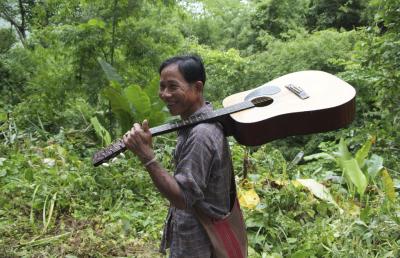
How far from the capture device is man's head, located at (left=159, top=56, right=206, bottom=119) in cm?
167

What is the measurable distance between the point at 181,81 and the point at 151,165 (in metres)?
0.33

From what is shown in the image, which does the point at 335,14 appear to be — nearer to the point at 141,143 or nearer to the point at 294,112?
the point at 294,112

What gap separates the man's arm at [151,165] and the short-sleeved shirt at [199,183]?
0.03 meters

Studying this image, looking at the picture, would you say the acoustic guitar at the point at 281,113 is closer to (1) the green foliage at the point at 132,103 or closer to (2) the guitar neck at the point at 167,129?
(2) the guitar neck at the point at 167,129

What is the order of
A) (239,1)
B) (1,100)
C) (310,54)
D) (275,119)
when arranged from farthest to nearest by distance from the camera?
(239,1) → (310,54) → (1,100) → (275,119)

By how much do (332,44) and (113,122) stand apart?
205 inches

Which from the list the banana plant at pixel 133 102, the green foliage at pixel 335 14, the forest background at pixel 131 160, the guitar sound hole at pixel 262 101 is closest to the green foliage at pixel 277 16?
the green foliage at pixel 335 14

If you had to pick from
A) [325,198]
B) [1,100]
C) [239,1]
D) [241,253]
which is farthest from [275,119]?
[239,1]

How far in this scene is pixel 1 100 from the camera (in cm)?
666

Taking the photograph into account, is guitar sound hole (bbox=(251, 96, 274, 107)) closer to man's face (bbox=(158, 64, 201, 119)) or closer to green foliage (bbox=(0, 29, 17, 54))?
man's face (bbox=(158, 64, 201, 119))

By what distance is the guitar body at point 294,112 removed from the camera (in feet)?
5.96

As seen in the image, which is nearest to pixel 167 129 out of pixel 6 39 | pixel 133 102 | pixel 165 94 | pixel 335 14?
pixel 165 94

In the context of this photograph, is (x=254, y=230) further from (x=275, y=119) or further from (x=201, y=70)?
(x=201, y=70)

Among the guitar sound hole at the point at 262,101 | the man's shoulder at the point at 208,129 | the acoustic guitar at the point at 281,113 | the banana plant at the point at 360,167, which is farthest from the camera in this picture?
the banana plant at the point at 360,167
